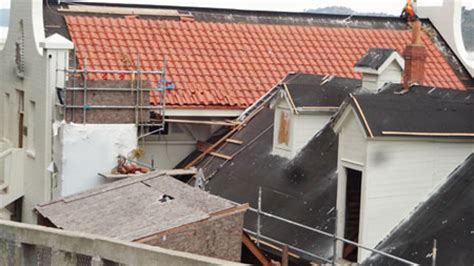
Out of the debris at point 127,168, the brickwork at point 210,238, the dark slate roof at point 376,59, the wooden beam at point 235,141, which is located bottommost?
the brickwork at point 210,238

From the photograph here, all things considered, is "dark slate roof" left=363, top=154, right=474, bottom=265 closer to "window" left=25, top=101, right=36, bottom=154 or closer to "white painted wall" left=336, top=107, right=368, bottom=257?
"white painted wall" left=336, top=107, right=368, bottom=257

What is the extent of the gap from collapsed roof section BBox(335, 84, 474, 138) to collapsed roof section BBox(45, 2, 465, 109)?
A: 8525 mm

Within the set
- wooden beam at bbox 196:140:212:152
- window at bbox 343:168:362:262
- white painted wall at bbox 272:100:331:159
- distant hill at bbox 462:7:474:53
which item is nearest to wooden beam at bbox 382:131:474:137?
window at bbox 343:168:362:262

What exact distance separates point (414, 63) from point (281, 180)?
11.7 feet

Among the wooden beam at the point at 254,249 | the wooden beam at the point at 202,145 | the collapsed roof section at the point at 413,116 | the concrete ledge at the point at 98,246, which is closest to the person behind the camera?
the concrete ledge at the point at 98,246

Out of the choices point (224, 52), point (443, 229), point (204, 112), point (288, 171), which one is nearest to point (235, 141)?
point (204, 112)

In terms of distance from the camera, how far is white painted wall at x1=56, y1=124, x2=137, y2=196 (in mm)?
21531

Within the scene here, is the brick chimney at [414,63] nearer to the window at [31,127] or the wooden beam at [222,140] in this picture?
the wooden beam at [222,140]

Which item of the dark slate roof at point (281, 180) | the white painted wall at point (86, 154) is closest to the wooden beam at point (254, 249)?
the dark slate roof at point (281, 180)

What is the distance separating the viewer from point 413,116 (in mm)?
15508

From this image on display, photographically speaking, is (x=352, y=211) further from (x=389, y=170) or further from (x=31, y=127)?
(x=31, y=127)

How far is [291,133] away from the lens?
1981 centimetres

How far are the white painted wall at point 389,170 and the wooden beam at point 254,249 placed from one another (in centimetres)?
139

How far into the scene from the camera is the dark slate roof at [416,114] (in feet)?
49.6
